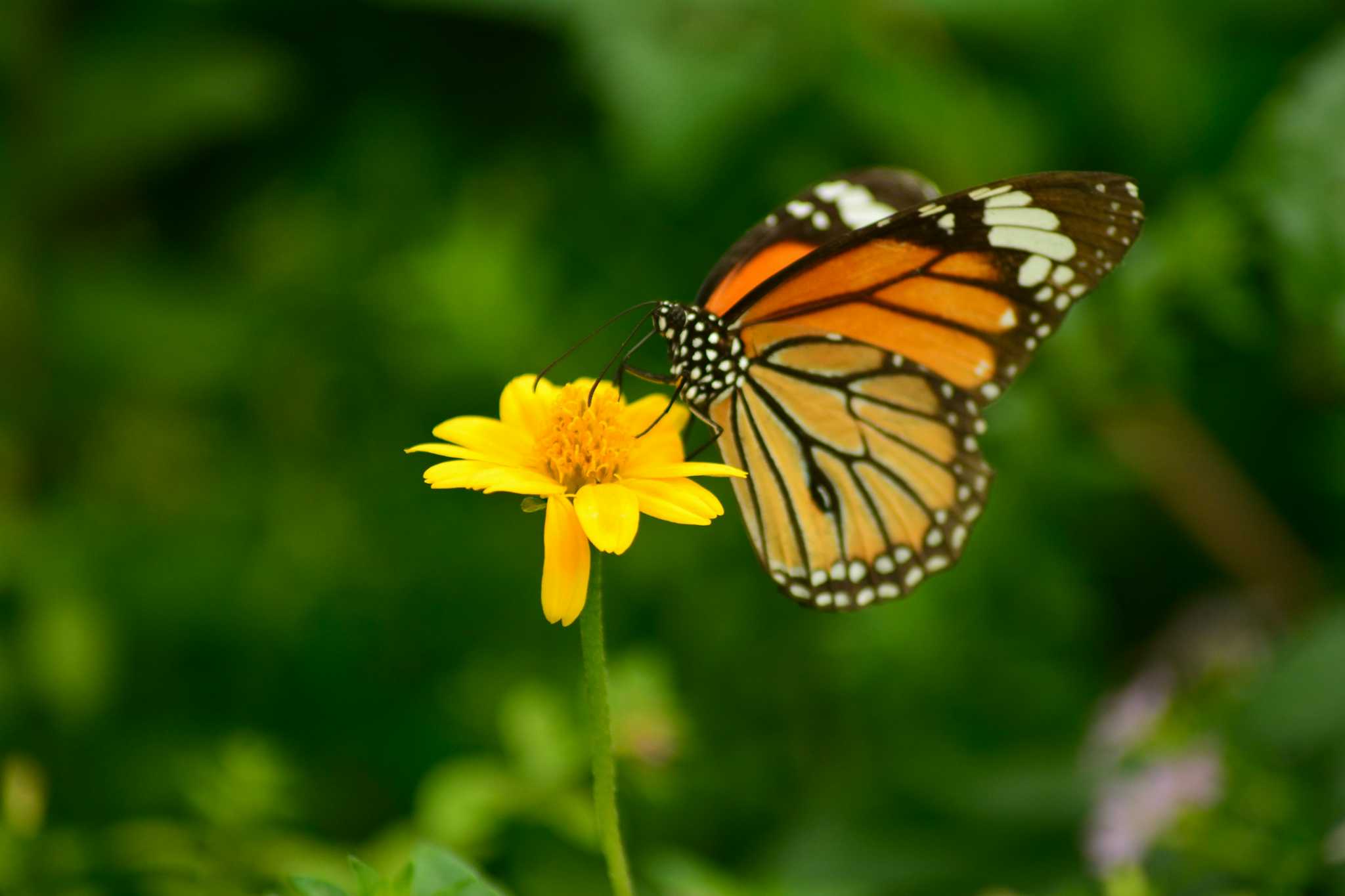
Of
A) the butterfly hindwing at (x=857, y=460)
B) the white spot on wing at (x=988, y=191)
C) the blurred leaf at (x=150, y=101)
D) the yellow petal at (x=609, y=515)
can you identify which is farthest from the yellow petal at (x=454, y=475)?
the blurred leaf at (x=150, y=101)

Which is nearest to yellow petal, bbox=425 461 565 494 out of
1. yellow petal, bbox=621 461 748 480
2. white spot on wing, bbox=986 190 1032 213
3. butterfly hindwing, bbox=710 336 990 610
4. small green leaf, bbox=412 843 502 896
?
yellow petal, bbox=621 461 748 480

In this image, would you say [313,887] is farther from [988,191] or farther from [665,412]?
[988,191]

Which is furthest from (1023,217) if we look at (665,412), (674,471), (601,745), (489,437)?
(601,745)

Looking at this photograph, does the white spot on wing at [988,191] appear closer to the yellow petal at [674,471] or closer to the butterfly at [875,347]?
the butterfly at [875,347]

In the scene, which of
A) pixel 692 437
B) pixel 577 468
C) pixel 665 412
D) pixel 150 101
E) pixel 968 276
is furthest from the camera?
pixel 150 101

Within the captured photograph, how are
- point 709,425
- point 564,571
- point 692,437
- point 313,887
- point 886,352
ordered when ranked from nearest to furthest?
1. point 313,887
2. point 564,571
3. point 709,425
4. point 886,352
5. point 692,437

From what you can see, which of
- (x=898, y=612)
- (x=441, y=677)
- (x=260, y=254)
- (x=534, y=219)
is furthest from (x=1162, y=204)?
(x=260, y=254)

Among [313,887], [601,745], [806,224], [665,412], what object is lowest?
[313,887]
